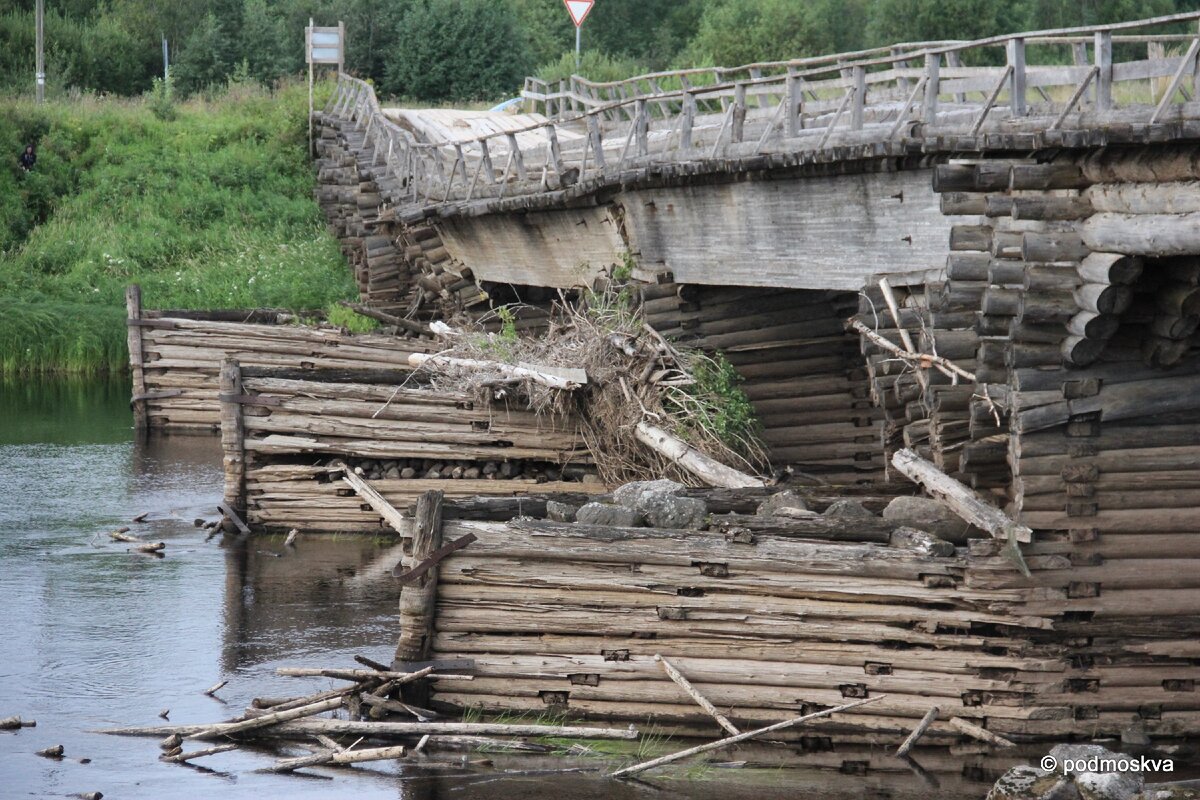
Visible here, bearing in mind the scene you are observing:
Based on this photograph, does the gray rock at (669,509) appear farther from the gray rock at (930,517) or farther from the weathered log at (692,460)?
the weathered log at (692,460)

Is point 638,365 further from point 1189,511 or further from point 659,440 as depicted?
point 1189,511

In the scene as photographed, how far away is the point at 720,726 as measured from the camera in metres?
11.5

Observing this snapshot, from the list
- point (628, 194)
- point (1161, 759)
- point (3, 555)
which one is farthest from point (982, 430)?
point (3, 555)

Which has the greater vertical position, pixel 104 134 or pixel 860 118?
pixel 104 134

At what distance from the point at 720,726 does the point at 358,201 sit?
2158 cm

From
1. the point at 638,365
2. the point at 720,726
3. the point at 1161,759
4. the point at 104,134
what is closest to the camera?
the point at 1161,759

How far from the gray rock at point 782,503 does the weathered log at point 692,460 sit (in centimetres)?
192

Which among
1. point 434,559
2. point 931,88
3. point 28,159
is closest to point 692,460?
point 931,88

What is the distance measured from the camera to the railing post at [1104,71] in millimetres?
10531

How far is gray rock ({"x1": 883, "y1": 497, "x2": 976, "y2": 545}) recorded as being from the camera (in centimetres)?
1175

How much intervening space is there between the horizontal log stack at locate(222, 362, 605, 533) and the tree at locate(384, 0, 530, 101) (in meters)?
33.9

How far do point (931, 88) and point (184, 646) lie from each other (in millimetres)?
8051

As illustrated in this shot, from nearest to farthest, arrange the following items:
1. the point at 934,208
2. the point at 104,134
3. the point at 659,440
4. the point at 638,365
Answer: the point at 934,208, the point at 659,440, the point at 638,365, the point at 104,134

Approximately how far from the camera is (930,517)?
39.6 ft
